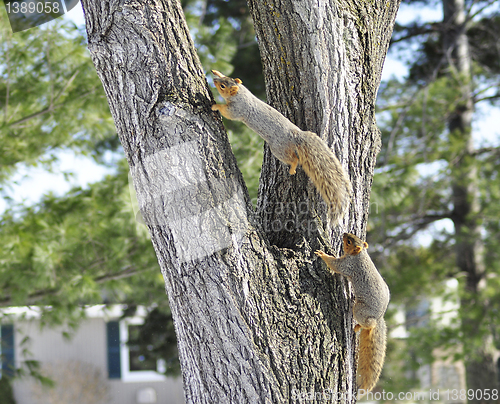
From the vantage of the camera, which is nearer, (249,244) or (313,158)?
(249,244)

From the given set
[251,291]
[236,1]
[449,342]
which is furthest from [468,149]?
[251,291]

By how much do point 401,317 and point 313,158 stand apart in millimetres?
9755

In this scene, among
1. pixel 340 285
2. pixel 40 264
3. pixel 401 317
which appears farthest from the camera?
pixel 401 317

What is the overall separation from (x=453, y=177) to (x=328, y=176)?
4821 millimetres

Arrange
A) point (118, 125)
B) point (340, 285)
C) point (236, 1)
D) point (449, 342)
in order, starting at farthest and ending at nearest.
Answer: point (236, 1)
point (449, 342)
point (340, 285)
point (118, 125)

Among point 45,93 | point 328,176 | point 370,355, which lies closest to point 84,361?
point 45,93

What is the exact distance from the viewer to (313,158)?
1.55 meters

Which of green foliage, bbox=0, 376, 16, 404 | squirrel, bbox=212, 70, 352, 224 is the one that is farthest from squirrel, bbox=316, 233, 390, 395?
green foliage, bbox=0, 376, 16, 404

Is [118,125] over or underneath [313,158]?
over

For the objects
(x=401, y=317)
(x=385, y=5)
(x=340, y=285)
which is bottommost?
(x=401, y=317)

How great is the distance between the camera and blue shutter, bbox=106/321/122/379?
1018 centimetres

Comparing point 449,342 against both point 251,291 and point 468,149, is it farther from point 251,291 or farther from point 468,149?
point 251,291

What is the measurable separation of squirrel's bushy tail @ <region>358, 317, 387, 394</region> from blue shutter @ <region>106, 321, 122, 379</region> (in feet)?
30.4

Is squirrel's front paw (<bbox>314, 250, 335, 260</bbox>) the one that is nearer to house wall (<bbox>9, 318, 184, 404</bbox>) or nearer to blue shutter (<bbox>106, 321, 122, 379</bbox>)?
house wall (<bbox>9, 318, 184, 404</bbox>)
